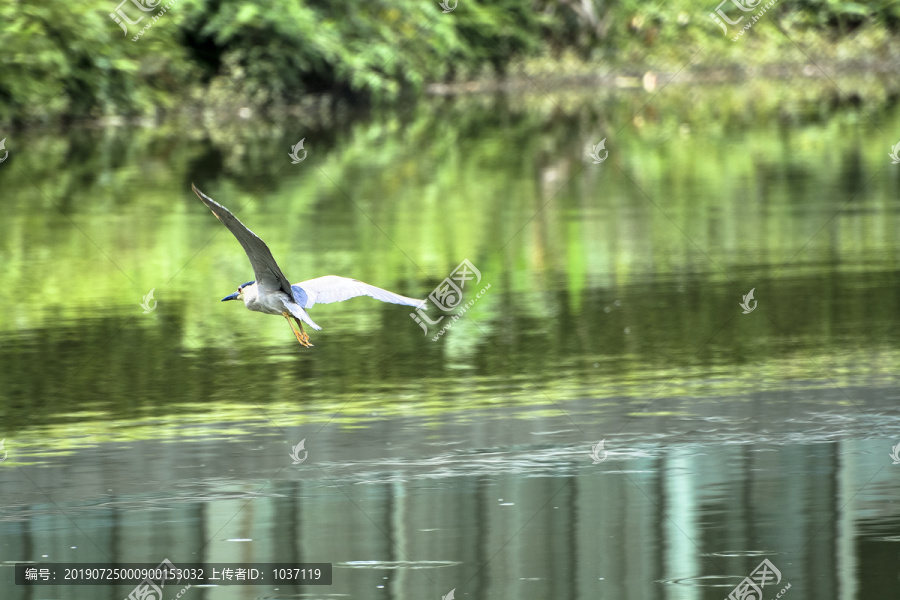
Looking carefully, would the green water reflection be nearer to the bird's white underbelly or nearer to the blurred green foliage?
the bird's white underbelly

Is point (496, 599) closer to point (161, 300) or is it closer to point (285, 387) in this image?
point (285, 387)

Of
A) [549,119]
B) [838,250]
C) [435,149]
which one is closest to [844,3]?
[549,119]

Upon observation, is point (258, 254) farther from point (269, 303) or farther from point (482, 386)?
point (482, 386)

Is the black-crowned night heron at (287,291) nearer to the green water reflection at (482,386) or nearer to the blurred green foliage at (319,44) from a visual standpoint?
the green water reflection at (482,386)

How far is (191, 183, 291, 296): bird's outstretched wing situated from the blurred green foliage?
2178 cm

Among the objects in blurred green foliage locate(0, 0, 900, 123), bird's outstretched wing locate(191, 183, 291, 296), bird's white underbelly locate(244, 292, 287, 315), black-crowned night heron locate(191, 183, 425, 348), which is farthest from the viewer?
blurred green foliage locate(0, 0, 900, 123)

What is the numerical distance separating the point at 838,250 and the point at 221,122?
21605 mm

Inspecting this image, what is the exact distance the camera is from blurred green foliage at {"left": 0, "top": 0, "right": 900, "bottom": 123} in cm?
2836

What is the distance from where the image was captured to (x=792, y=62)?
45.9 m

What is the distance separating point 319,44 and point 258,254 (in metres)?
28.3

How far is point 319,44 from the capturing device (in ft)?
111

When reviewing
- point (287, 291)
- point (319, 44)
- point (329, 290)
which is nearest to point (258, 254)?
point (287, 291)

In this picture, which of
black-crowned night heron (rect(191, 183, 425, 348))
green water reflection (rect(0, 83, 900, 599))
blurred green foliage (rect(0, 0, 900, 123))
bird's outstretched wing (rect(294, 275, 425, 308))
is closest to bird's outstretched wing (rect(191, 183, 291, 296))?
black-crowned night heron (rect(191, 183, 425, 348))

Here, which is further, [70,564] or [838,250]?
[838,250]
